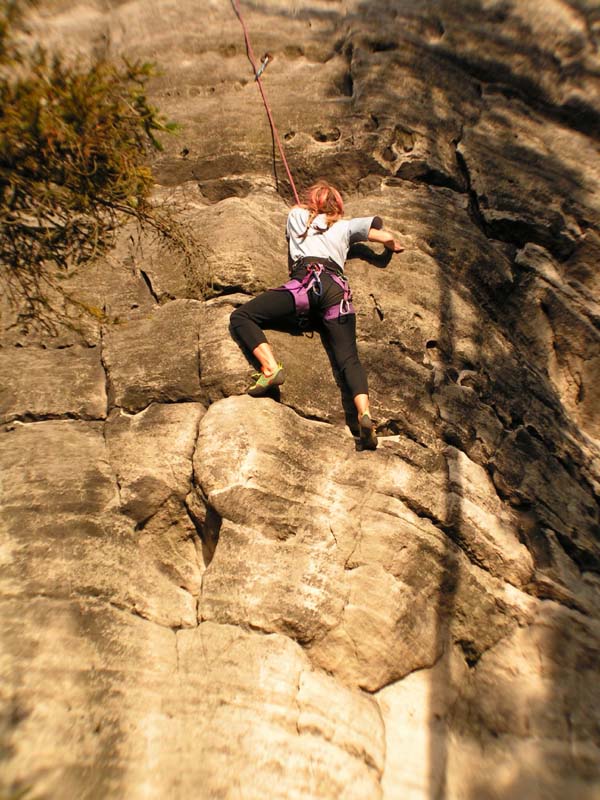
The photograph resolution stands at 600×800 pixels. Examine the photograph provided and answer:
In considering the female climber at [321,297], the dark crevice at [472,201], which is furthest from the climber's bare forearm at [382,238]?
the dark crevice at [472,201]

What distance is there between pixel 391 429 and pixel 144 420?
215 centimetres

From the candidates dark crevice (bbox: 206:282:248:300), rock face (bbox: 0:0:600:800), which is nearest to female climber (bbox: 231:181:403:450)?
rock face (bbox: 0:0:600:800)

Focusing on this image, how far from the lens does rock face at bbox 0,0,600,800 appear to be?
3768mm

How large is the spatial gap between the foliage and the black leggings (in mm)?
1295

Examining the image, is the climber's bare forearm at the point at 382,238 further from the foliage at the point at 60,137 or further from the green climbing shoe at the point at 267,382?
the foliage at the point at 60,137

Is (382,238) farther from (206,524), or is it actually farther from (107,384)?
(206,524)

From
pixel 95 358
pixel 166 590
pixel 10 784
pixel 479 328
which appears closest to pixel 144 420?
pixel 95 358

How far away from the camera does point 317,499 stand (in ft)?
15.7

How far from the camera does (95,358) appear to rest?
5.69 meters

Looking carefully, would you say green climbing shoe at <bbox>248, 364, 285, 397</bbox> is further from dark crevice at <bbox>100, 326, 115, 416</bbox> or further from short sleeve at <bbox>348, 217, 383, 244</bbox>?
short sleeve at <bbox>348, 217, 383, 244</bbox>

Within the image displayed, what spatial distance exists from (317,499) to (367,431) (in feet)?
2.23

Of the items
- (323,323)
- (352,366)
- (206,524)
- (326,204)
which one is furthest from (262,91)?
(206,524)

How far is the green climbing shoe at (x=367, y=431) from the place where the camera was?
4.90m

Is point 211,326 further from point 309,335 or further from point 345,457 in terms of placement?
point 345,457
